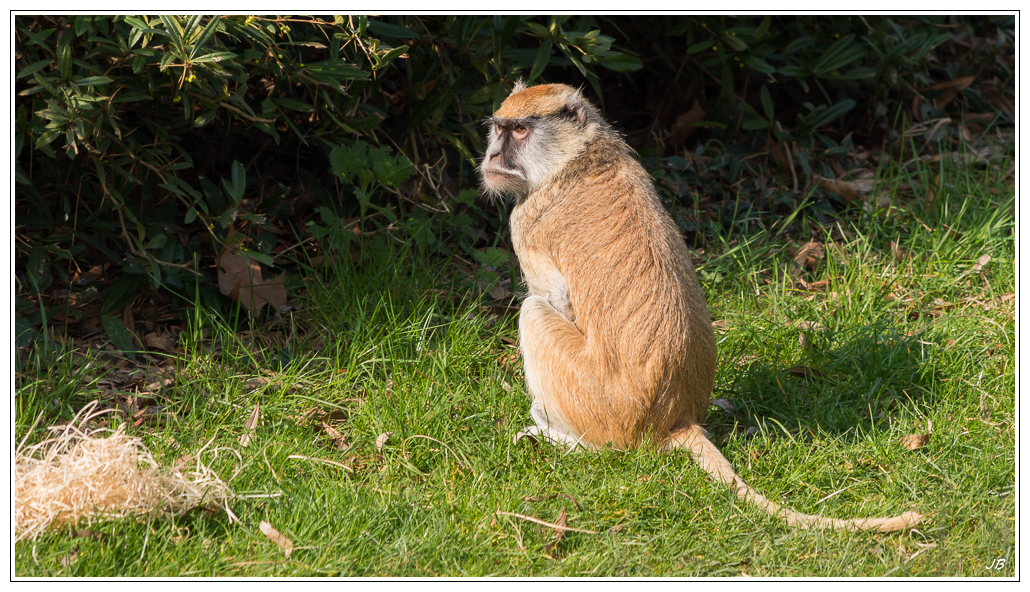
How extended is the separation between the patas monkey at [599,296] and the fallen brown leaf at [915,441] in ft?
1.67

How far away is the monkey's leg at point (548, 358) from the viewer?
320cm

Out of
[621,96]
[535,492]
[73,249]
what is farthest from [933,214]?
[73,249]

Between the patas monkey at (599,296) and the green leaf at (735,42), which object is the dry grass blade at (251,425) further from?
the green leaf at (735,42)

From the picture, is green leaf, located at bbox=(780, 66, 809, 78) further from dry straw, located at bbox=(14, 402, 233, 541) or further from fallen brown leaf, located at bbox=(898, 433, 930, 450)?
dry straw, located at bbox=(14, 402, 233, 541)

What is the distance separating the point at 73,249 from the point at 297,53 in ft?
4.33

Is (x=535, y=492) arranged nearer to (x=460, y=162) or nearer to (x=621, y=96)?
(x=460, y=162)

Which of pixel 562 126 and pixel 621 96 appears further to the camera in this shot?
pixel 621 96

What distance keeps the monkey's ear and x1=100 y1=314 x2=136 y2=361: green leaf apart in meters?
2.07

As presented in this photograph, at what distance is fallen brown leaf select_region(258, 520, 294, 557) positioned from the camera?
8.84 ft

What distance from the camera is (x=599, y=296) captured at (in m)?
3.19

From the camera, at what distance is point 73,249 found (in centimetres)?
378

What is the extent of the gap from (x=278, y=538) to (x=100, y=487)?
1.82 feet

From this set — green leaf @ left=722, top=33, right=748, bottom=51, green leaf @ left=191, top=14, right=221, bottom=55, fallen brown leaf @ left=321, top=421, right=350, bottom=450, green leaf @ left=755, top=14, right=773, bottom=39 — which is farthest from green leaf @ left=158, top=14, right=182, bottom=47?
green leaf @ left=755, top=14, right=773, bottom=39

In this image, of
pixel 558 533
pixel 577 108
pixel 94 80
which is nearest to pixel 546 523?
pixel 558 533
